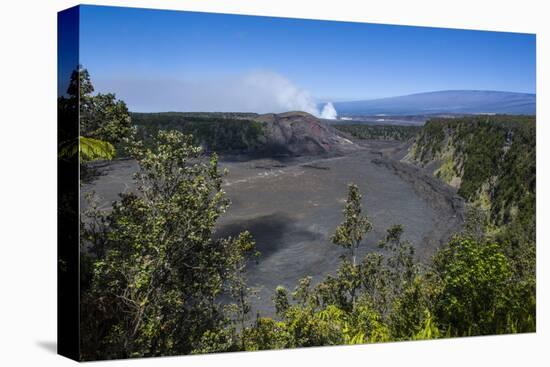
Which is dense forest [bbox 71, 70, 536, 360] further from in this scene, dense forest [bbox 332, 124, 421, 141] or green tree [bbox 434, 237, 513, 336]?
dense forest [bbox 332, 124, 421, 141]

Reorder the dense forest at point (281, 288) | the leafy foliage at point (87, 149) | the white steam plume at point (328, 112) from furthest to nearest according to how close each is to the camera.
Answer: the white steam plume at point (328, 112) → the dense forest at point (281, 288) → the leafy foliage at point (87, 149)

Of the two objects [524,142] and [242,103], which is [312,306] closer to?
[242,103]

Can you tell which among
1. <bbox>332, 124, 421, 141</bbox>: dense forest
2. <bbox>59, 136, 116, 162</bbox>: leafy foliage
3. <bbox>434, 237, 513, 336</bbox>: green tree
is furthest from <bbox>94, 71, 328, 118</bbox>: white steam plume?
<bbox>434, 237, 513, 336</bbox>: green tree

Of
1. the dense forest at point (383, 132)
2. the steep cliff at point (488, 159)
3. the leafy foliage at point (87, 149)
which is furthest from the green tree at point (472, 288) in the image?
the leafy foliage at point (87, 149)

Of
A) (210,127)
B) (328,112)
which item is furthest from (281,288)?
(328,112)

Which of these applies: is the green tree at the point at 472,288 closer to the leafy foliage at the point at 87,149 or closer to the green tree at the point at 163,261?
the green tree at the point at 163,261

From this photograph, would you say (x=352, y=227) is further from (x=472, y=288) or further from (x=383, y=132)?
(x=472, y=288)
